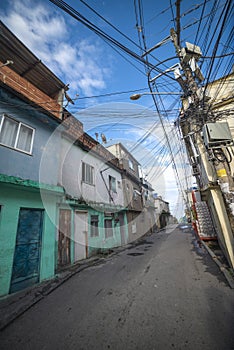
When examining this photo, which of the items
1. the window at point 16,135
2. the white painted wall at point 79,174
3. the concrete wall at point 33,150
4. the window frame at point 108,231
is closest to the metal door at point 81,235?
the white painted wall at point 79,174

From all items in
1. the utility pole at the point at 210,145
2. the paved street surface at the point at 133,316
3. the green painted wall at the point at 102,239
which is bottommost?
the paved street surface at the point at 133,316

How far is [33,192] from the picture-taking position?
18.1 ft

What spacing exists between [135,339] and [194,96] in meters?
7.78

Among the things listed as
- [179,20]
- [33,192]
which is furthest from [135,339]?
[179,20]

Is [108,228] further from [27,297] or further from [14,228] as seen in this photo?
[14,228]

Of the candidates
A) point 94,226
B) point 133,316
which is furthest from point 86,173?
point 133,316

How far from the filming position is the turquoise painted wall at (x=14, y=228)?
4363 mm

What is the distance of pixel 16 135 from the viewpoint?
17.6 feet

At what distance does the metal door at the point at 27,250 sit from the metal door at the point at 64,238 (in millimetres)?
1145

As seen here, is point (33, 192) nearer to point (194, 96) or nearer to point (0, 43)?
point (0, 43)

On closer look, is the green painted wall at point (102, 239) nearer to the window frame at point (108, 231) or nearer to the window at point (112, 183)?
the window frame at point (108, 231)

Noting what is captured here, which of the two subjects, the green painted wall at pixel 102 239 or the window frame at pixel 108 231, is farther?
the window frame at pixel 108 231

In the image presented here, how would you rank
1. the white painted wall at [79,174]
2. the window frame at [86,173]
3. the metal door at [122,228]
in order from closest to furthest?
the white painted wall at [79,174] < the window frame at [86,173] < the metal door at [122,228]

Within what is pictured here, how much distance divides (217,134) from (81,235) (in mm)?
8068
